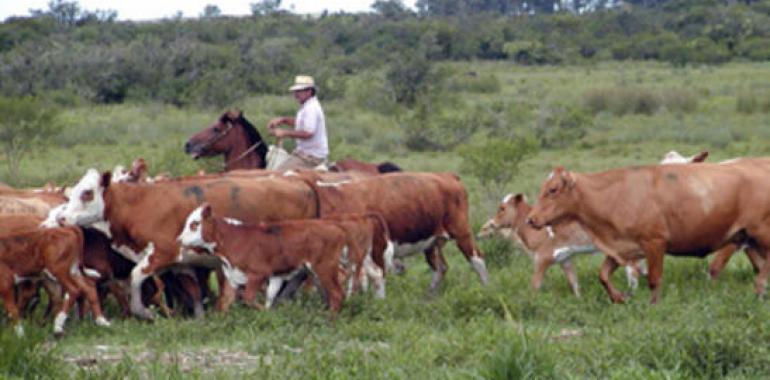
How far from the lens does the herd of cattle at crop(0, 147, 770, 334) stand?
388 inches

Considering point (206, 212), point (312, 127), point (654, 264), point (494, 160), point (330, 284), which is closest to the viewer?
point (330, 284)

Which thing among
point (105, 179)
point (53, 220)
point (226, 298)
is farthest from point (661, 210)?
point (53, 220)

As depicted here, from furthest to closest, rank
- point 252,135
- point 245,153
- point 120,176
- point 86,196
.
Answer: point 252,135
point 245,153
point 120,176
point 86,196

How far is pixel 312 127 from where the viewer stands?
13.7m

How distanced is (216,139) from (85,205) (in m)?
4.49

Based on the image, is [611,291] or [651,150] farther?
[651,150]

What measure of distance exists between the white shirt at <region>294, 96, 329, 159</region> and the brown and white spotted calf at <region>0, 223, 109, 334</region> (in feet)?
15.2

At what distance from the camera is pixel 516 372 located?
22.4ft

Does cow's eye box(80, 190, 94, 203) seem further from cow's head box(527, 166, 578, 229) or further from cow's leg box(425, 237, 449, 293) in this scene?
cow's head box(527, 166, 578, 229)

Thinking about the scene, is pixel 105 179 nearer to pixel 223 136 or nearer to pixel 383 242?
pixel 383 242

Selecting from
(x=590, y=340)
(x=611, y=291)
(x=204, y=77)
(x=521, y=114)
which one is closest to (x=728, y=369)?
(x=590, y=340)

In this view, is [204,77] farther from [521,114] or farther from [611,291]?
[611,291]

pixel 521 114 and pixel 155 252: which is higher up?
pixel 155 252

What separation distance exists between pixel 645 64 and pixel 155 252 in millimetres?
49038
